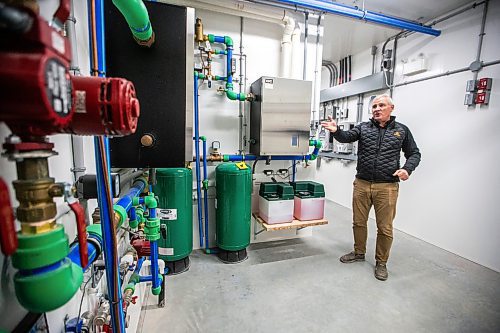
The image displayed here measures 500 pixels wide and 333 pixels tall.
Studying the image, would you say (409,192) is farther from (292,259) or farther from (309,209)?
(292,259)

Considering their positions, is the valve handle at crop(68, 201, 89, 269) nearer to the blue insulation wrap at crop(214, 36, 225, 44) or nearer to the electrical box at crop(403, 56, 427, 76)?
the blue insulation wrap at crop(214, 36, 225, 44)

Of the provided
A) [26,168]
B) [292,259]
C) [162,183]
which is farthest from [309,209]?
[26,168]

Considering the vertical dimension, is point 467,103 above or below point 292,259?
above

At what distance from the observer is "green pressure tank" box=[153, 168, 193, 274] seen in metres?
1.85

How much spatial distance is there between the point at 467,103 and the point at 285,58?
1915mm

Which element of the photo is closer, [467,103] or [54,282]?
[54,282]

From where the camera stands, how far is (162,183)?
72.6 inches

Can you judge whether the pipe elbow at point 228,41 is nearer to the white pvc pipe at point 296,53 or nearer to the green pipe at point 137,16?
the white pvc pipe at point 296,53

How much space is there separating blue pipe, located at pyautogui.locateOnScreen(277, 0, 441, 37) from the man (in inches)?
34.4

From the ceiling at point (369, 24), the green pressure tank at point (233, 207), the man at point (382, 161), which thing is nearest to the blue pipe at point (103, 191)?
the green pressure tank at point (233, 207)

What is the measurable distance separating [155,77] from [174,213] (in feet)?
4.03

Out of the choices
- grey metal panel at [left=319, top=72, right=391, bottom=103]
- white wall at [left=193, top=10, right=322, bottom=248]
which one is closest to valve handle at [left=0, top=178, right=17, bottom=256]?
white wall at [left=193, top=10, right=322, bottom=248]

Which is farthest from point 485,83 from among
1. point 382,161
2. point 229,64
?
point 229,64

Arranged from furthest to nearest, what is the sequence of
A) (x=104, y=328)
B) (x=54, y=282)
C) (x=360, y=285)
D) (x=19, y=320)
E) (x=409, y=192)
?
(x=409, y=192), (x=360, y=285), (x=104, y=328), (x=19, y=320), (x=54, y=282)
